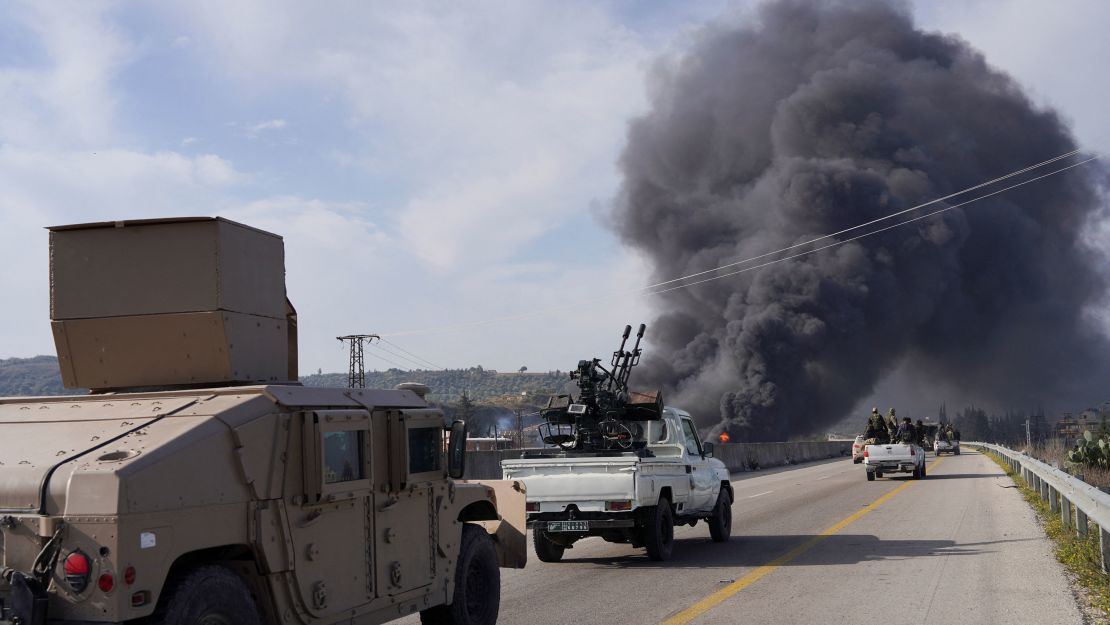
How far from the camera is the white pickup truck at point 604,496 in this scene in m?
12.4

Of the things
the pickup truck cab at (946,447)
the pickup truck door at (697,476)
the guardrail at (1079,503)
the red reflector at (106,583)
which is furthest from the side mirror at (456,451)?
the pickup truck cab at (946,447)

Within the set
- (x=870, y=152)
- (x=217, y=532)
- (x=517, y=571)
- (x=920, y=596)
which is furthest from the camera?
(x=870, y=152)

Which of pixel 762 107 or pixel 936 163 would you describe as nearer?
pixel 936 163

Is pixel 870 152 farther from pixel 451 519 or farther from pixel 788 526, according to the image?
pixel 451 519

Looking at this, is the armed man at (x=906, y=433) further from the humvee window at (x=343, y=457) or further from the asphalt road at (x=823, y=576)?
the humvee window at (x=343, y=457)

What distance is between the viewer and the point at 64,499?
4.75 meters

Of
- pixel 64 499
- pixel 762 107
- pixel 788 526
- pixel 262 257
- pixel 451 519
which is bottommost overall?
pixel 788 526

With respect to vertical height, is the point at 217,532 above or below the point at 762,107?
below

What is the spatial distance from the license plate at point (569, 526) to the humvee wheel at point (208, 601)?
23.5 ft

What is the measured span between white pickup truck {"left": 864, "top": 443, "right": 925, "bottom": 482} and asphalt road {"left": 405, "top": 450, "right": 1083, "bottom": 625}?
36.1 ft

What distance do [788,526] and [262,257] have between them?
39.5ft

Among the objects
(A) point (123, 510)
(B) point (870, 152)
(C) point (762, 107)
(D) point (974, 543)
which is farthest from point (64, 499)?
(C) point (762, 107)

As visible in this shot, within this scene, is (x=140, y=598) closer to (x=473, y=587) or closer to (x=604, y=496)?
(x=473, y=587)

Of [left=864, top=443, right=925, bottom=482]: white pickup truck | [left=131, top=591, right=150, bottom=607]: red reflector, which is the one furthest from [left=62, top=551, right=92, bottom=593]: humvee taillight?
[left=864, top=443, right=925, bottom=482]: white pickup truck
